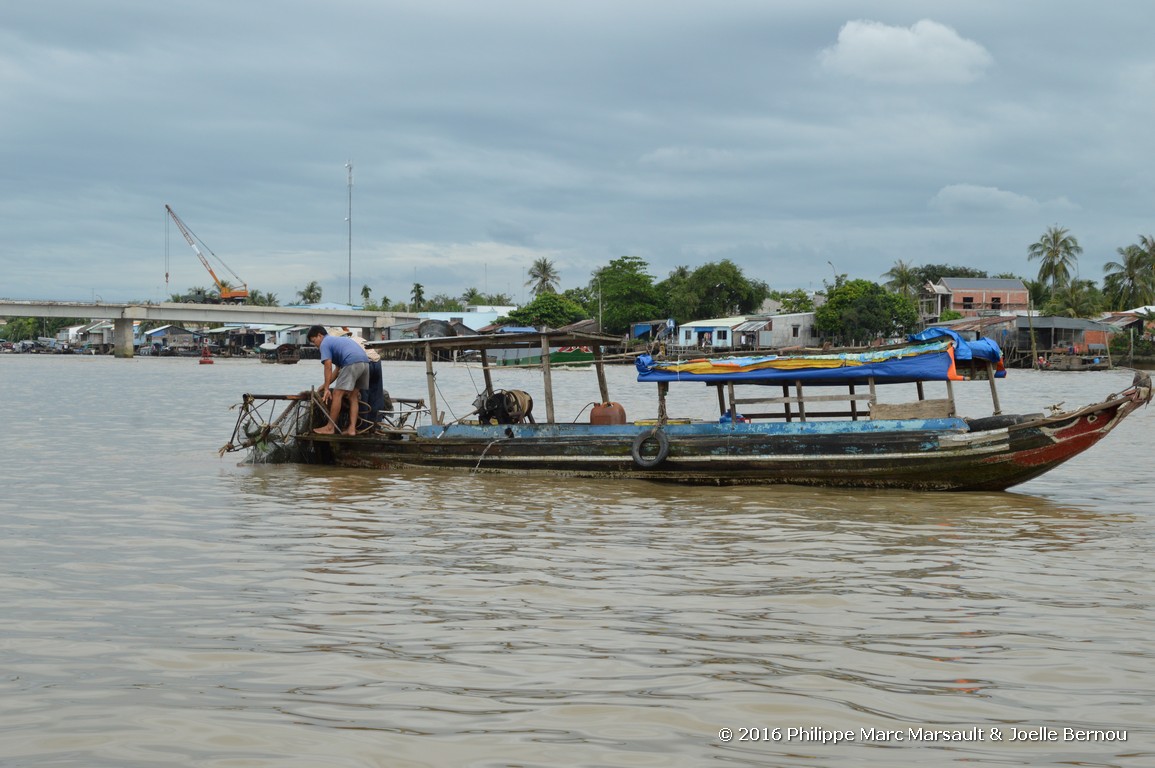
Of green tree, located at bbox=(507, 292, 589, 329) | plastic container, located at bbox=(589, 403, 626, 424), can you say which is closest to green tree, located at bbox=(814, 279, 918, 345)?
green tree, located at bbox=(507, 292, 589, 329)

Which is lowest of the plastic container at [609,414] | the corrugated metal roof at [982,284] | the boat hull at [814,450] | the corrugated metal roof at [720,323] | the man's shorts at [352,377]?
the boat hull at [814,450]

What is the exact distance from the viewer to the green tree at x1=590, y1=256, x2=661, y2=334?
7706 cm

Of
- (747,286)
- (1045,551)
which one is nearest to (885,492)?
(1045,551)

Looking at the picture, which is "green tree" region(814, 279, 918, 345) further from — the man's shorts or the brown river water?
the brown river water

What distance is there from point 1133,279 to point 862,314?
2277 cm

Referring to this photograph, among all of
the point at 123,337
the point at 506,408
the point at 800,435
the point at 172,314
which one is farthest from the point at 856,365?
the point at 123,337

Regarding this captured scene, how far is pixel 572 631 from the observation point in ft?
17.7

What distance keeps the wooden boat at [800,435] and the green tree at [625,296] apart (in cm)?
6392

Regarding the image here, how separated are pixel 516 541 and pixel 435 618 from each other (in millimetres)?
2509

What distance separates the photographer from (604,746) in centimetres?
388

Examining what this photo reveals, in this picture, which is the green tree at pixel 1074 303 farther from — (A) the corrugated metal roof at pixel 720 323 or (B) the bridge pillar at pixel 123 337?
(B) the bridge pillar at pixel 123 337

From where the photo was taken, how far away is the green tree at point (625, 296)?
77.1 metres

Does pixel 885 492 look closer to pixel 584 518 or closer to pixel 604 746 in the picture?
pixel 584 518

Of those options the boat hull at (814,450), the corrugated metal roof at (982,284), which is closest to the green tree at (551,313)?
the corrugated metal roof at (982,284)
